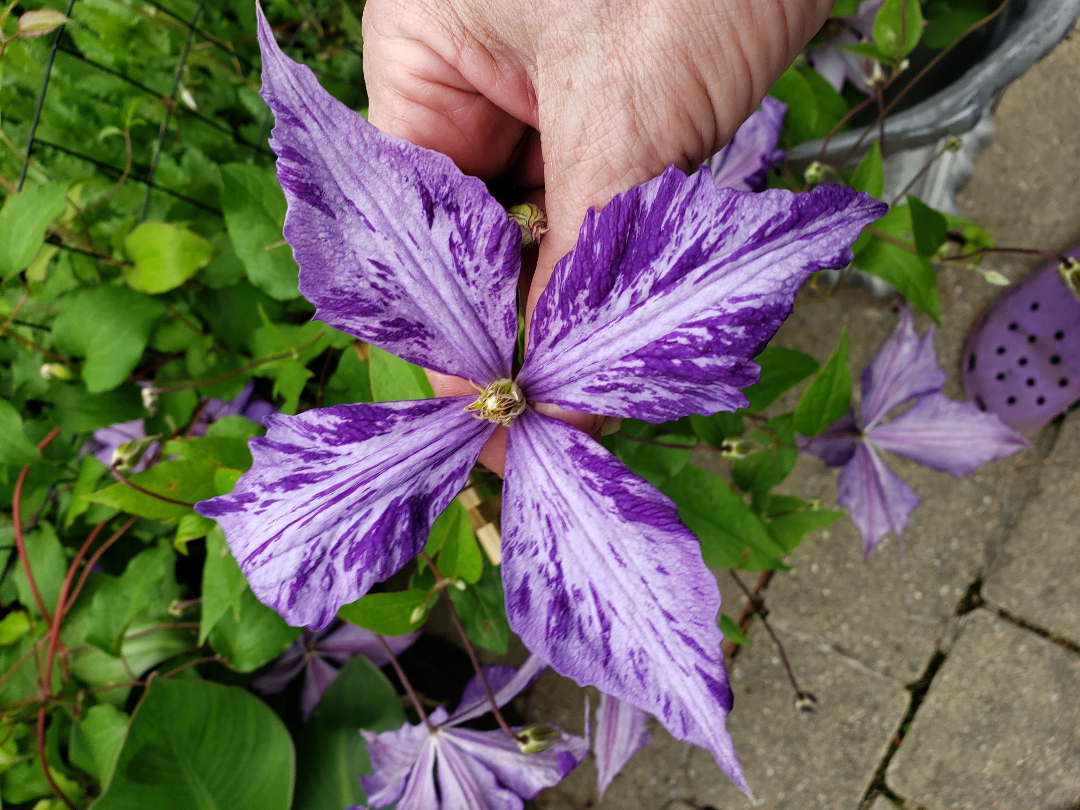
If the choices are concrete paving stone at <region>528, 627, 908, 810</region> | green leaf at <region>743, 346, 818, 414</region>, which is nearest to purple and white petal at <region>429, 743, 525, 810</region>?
green leaf at <region>743, 346, 818, 414</region>

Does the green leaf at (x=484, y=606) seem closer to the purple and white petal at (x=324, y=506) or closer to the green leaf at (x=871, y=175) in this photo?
the purple and white petal at (x=324, y=506)

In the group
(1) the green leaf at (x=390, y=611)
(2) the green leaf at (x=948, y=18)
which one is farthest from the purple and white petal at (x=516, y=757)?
(2) the green leaf at (x=948, y=18)

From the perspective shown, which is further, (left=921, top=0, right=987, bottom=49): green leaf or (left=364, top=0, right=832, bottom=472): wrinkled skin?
(left=921, top=0, right=987, bottom=49): green leaf

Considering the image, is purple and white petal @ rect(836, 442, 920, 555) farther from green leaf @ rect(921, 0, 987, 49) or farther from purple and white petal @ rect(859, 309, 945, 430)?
green leaf @ rect(921, 0, 987, 49)

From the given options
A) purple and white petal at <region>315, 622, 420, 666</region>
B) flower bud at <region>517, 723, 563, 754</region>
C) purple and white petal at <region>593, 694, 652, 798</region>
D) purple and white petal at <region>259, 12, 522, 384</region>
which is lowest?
purple and white petal at <region>315, 622, 420, 666</region>

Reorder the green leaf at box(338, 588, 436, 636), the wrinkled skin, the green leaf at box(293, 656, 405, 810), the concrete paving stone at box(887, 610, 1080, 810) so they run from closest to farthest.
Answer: the wrinkled skin
the green leaf at box(338, 588, 436, 636)
the green leaf at box(293, 656, 405, 810)
the concrete paving stone at box(887, 610, 1080, 810)

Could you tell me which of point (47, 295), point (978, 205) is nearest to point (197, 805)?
point (47, 295)

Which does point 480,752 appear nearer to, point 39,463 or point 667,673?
point 667,673
